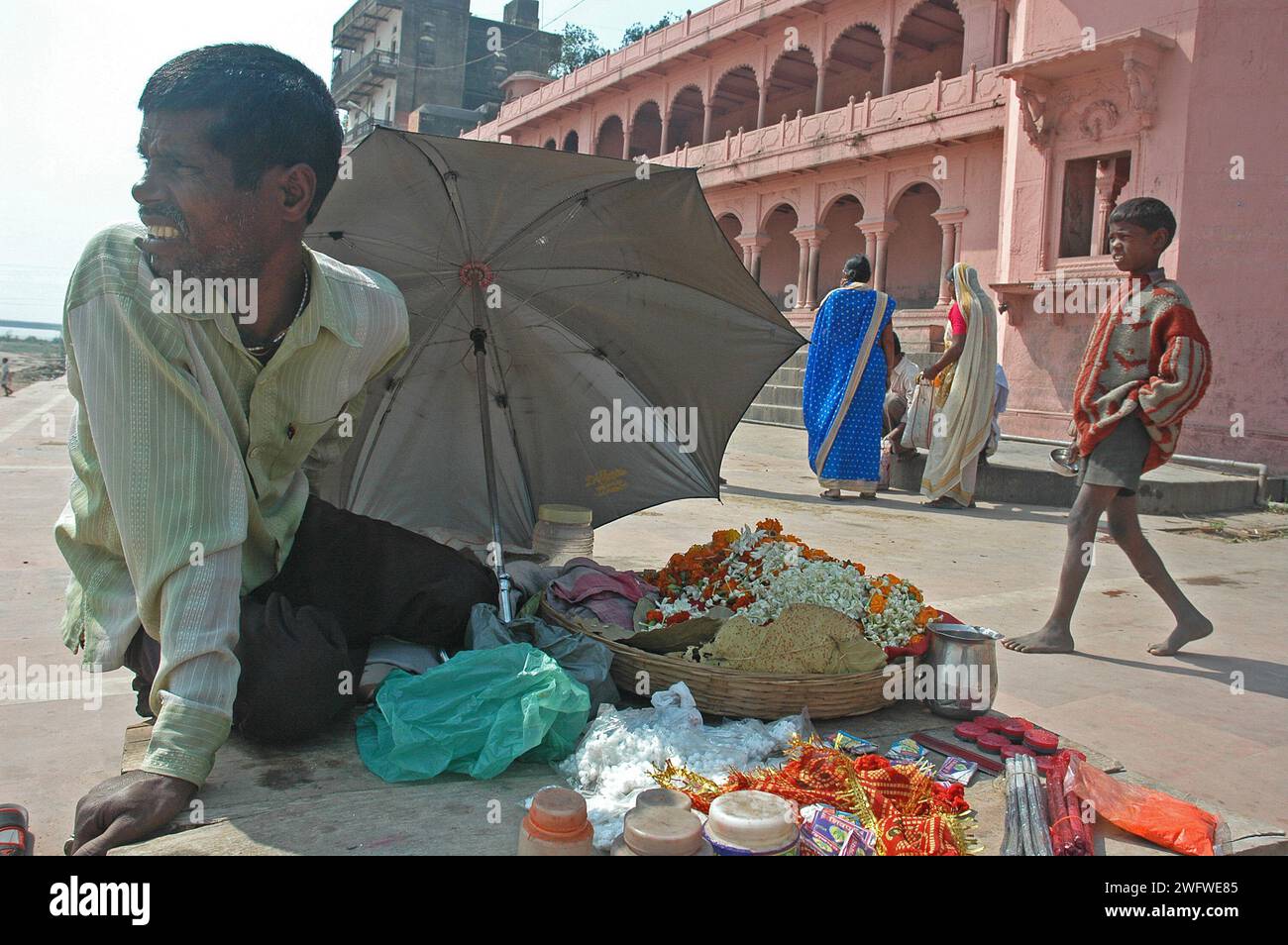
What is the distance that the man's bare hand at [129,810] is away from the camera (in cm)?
191

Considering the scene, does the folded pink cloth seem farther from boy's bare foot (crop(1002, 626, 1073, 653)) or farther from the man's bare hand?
boy's bare foot (crop(1002, 626, 1073, 653))

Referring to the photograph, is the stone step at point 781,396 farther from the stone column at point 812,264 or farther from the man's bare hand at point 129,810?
the man's bare hand at point 129,810

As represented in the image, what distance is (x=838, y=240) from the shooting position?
25266 millimetres

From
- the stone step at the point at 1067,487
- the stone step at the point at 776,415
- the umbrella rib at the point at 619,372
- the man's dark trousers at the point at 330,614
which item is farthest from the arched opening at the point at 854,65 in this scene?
the man's dark trousers at the point at 330,614

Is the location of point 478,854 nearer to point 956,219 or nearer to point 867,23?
point 956,219

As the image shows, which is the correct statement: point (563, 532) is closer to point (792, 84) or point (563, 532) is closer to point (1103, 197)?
point (1103, 197)


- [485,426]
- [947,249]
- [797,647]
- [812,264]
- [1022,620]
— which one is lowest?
[1022,620]

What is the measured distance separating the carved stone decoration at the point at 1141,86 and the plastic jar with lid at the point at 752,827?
1415cm

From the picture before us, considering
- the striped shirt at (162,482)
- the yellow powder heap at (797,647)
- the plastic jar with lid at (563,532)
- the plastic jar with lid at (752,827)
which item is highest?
the striped shirt at (162,482)

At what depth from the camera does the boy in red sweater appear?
4.07 metres

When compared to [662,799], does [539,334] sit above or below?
above

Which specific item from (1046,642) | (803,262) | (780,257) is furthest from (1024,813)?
(780,257)

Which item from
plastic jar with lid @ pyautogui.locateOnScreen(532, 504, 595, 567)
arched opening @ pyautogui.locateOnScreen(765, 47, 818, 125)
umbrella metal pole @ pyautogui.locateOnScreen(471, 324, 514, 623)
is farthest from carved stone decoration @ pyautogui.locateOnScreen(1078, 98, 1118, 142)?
umbrella metal pole @ pyautogui.locateOnScreen(471, 324, 514, 623)

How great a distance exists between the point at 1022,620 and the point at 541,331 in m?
2.80
